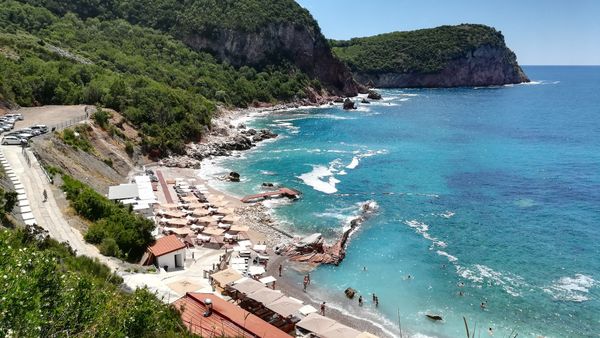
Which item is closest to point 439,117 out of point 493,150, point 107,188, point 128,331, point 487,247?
point 493,150

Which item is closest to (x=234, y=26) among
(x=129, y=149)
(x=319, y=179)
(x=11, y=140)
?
(x=129, y=149)

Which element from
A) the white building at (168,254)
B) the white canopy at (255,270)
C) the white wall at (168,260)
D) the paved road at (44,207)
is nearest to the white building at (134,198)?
the paved road at (44,207)

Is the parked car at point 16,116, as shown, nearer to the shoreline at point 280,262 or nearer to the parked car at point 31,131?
the parked car at point 31,131

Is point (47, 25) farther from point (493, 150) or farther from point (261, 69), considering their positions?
point (493, 150)

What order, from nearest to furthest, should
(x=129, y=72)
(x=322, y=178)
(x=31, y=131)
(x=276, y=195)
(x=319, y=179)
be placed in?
1. (x=31, y=131)
2. (x=276, y=195)
3. (x=319, y=179)
4. (x=322, y=178)
5. (x=129, y=72)

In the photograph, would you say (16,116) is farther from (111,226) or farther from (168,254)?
(168,254)

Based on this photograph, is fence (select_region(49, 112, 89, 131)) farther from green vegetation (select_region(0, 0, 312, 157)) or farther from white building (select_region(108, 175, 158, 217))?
white building (select_region(108, 175, 158, 217))
